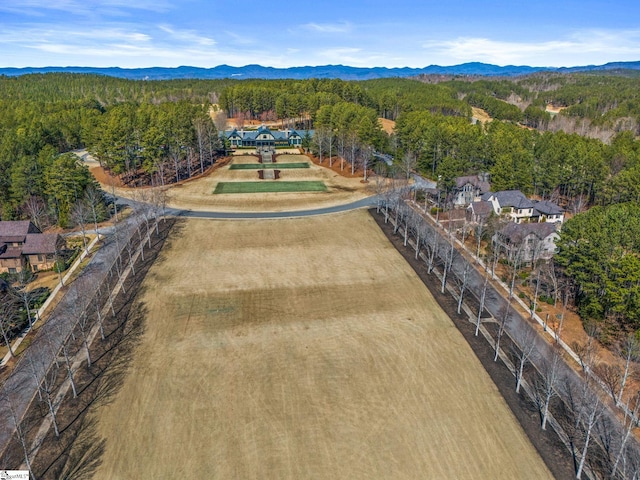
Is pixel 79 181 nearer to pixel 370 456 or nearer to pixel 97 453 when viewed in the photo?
pixel 97 453

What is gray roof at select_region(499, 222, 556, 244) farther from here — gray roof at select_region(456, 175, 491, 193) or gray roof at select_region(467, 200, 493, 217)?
gray roof at select_region(456, 175, 491, 193)

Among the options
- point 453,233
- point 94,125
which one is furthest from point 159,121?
point 453,233

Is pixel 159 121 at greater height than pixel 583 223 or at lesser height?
greater

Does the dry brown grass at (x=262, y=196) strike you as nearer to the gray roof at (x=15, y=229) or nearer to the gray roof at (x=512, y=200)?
the gray roof at (x=15, y=229)

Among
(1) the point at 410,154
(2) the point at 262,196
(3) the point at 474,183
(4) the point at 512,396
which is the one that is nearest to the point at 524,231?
(3) the point at 474,183

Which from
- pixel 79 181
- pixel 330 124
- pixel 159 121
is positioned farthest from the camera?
pixel 330 124

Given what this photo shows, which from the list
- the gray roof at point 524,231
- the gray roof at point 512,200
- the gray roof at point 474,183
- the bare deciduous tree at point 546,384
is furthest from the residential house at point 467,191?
the bare deciduous tree at point 546,384
